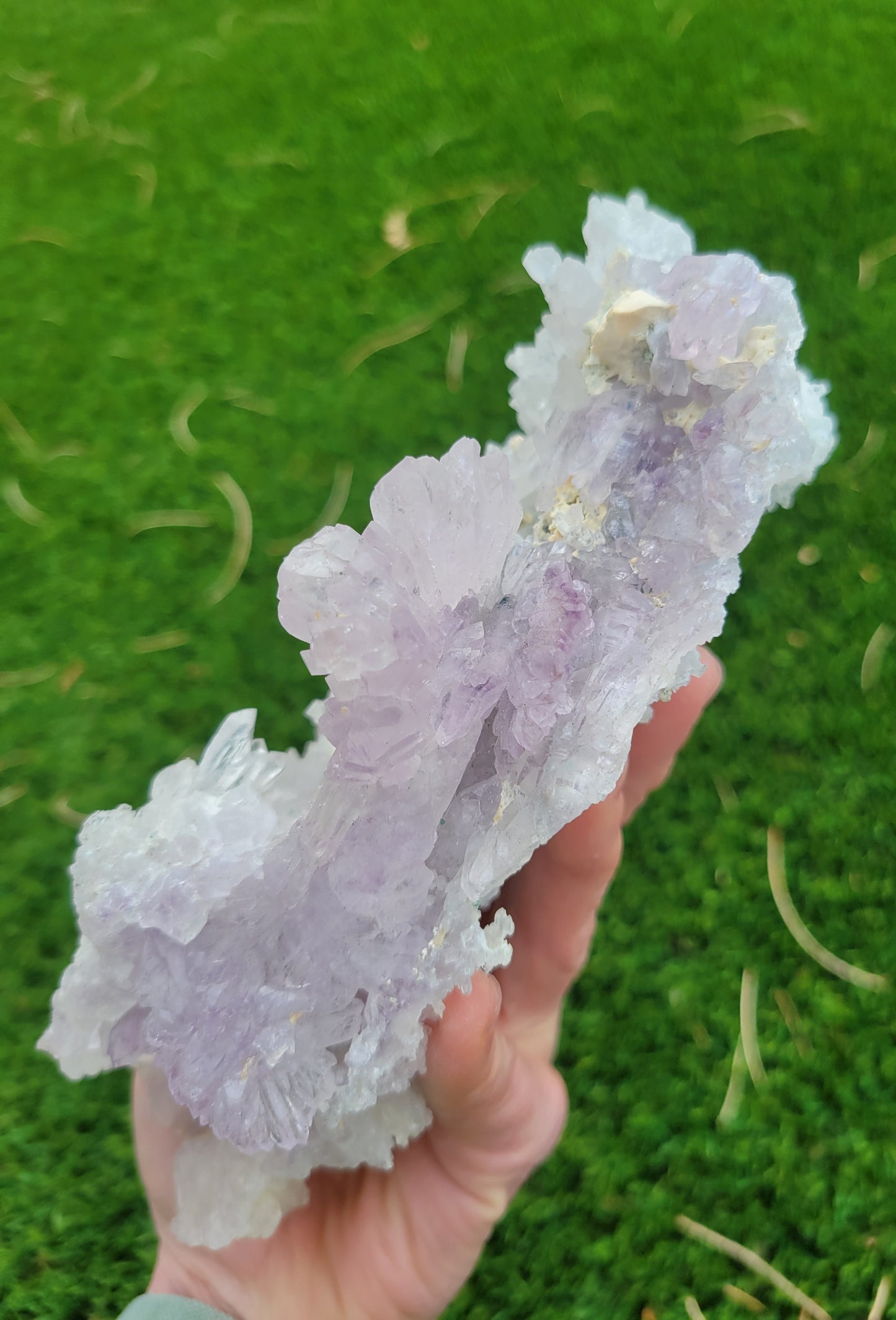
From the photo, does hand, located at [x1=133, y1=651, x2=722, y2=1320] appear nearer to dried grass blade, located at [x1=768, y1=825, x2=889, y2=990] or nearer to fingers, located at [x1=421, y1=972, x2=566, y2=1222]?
fingers, located at [x1=421, y1=972, x2=566, y2=1222]

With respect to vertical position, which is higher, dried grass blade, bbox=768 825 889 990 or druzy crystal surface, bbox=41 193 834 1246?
druzy crystal surface, bbox=41 193 834 1246

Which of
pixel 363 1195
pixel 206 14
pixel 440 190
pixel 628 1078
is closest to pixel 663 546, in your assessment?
pixel 363 1195

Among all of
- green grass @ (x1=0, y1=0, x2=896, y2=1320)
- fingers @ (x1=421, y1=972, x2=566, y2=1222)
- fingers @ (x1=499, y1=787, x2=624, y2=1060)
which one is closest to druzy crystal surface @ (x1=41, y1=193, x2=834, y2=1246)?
fingers @ (x1=421, y1=972, x2=566, y2=1222)

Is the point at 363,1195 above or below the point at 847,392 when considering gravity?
below

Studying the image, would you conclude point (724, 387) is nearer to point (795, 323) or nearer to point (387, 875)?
point (795, 323)

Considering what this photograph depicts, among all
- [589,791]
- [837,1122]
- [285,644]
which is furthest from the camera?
[285,644]

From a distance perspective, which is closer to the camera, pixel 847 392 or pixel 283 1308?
pixel 283 1308
